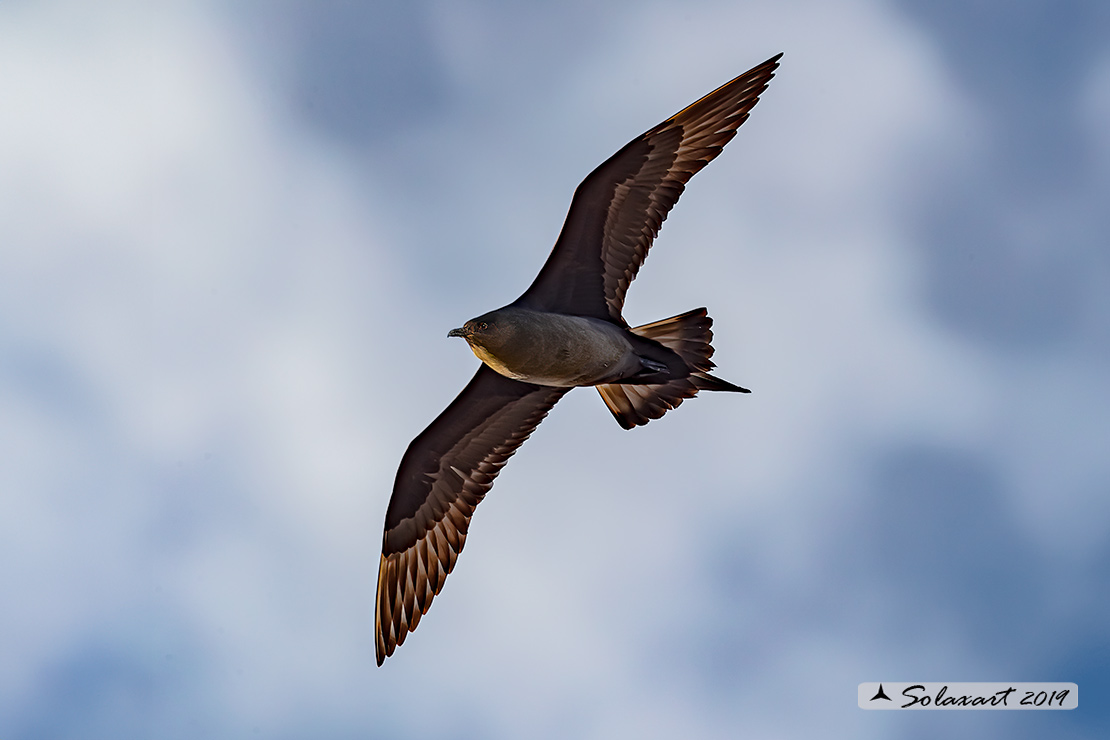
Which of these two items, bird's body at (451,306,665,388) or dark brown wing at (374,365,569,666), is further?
dark brown wing at (374,365,569,666)

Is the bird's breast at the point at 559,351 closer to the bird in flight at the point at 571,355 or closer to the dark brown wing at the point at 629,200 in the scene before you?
the bird in flight at the point at 571,355

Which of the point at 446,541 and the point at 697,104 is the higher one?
the point at 697,104

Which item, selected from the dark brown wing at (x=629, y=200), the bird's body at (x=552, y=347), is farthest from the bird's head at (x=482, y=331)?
the dark brown wing at (x=629, y=200)

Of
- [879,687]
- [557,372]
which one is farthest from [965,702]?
[557,372]

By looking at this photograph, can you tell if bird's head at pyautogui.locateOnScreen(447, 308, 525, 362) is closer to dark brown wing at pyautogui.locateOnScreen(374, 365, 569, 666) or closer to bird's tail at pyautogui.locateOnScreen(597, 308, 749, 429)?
dark brown wing at pyautogui.locateOnScreen(374, 365, 569, 666)

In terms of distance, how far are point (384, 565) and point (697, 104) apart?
585 centimetres

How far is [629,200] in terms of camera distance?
9.66 m

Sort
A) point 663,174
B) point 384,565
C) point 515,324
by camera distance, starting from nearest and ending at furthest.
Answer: point 515,324, point 663,174, point 384,565

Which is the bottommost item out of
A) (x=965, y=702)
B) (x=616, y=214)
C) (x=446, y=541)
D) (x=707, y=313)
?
(x=965, y=702)

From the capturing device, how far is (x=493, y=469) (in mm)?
10664

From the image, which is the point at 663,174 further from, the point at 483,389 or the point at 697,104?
the point at 483,389

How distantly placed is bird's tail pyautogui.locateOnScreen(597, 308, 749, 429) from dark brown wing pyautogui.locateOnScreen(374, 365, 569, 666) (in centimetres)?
90

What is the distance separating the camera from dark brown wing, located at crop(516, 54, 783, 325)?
951 centimetres

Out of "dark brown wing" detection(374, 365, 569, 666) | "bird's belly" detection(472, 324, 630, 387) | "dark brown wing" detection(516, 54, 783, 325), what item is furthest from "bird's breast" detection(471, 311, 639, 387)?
"dark brown wing" detection(374, 365, 569, 666)
